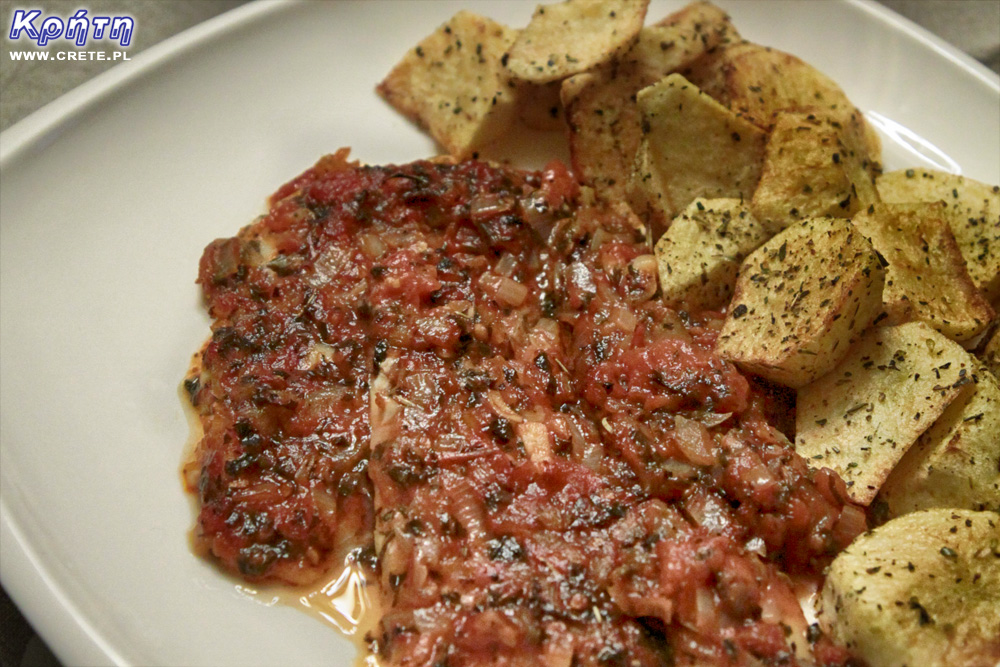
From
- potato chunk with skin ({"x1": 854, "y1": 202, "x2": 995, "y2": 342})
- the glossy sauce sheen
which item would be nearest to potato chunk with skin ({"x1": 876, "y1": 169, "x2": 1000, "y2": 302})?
potato chunk with skin ({"x1": 854, "y1": 202, "x2": 995, "y2": 342})

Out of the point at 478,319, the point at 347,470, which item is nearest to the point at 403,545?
the point at 347,470

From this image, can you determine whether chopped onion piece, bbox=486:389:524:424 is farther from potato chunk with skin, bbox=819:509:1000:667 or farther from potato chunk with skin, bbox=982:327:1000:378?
potato chunk with skin, bbox=982:327:1000:378

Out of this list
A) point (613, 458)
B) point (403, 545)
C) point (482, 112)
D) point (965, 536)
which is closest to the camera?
point (965, 536)

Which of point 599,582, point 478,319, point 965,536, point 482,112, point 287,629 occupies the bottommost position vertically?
point 287,629

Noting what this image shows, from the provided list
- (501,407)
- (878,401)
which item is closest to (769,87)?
(878,401)

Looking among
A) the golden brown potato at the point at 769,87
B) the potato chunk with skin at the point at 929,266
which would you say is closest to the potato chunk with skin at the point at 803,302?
the potato chunk with skin at the point at 929,266

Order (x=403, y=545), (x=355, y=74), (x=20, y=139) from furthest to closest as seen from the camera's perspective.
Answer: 1. (x=355, y=74)
2. (x=20, y=139)
3. (x=403, y=545)

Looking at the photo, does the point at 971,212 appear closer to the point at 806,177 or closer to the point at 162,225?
the point at 806,177

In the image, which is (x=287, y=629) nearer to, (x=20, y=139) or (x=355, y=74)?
(x=20, y=139)
